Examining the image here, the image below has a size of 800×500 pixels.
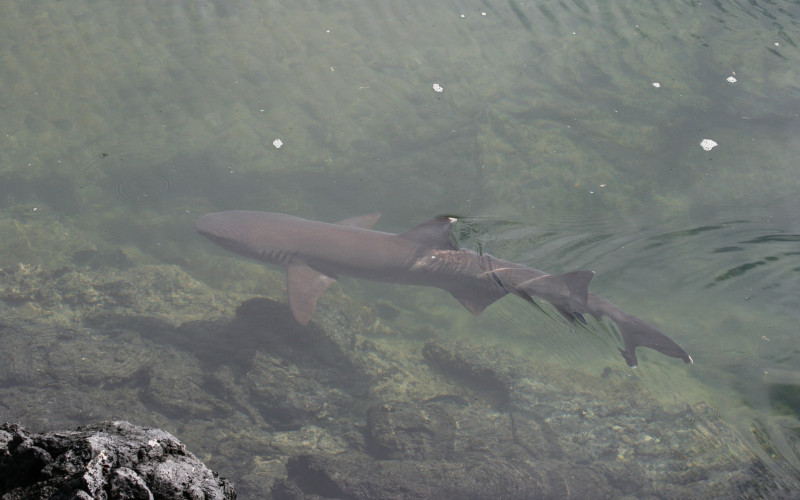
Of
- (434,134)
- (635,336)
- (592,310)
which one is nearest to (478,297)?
(592,310)

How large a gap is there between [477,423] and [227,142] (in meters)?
8.26

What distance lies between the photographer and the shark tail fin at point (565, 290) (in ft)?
20.0

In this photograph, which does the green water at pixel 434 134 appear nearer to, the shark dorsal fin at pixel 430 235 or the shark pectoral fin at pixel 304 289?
the shark dorsal fin at pixel 430 235

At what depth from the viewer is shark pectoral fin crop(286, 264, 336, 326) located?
7.41m

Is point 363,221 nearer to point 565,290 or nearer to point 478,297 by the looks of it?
point 478,297

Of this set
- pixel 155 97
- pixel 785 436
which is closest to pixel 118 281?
pixel 155 97

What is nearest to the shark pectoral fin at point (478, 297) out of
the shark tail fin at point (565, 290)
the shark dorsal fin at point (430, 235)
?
the shark tail fin at point (565, 290)

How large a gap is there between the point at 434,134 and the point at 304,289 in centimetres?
532

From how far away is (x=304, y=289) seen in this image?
292 inches

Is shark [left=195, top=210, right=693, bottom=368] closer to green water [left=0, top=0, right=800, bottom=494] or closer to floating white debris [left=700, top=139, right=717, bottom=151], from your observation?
green water [left=0, top=0, right=800, bottom=494]

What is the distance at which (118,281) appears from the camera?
905cm

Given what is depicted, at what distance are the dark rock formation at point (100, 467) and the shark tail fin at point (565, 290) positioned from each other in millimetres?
5265

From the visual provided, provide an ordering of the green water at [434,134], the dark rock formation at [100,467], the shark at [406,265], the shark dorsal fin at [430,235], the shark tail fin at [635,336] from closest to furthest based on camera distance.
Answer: the dark rock formation at [100,467] → the shark tail fin at [635,336] → the shark at [406,265] → the shark dorsal fin at [430,235] → the green water at [434,134]

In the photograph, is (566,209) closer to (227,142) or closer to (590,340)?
(590,340)
